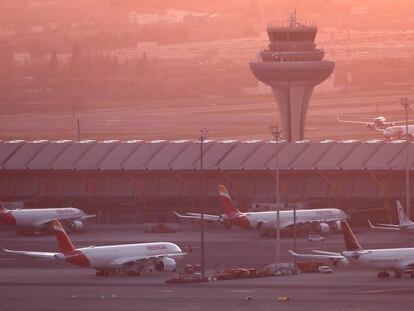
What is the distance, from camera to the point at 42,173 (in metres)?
117

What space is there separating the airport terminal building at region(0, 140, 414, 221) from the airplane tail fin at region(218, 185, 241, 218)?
6.68m

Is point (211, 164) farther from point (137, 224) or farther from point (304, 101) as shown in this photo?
point (304, 101)

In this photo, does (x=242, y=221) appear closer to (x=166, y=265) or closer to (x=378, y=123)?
(x=166, y=265)

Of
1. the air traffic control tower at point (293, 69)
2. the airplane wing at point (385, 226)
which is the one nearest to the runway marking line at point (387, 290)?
the airplane wing at point (385, 226)

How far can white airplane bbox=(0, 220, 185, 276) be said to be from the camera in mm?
87125

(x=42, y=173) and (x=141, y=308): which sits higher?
(x=42, y=173)

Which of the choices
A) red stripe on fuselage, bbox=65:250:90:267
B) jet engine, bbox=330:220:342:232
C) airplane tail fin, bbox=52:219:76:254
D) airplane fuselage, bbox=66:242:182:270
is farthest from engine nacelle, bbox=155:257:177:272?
jet engine, bbox=330:220:342:232

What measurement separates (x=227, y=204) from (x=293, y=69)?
131 ft

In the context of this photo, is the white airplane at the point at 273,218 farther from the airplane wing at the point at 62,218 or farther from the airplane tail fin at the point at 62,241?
the airplane tail fin at the point at 62,241

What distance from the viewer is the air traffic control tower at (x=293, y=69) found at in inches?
5640

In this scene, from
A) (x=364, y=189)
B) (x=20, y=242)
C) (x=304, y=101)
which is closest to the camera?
(x=20, y=242)

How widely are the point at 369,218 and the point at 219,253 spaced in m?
15.9

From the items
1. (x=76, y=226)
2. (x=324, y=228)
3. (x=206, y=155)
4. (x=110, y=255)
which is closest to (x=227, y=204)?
(x=324, y=228)

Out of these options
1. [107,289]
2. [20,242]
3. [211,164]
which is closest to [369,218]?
[211,164]
